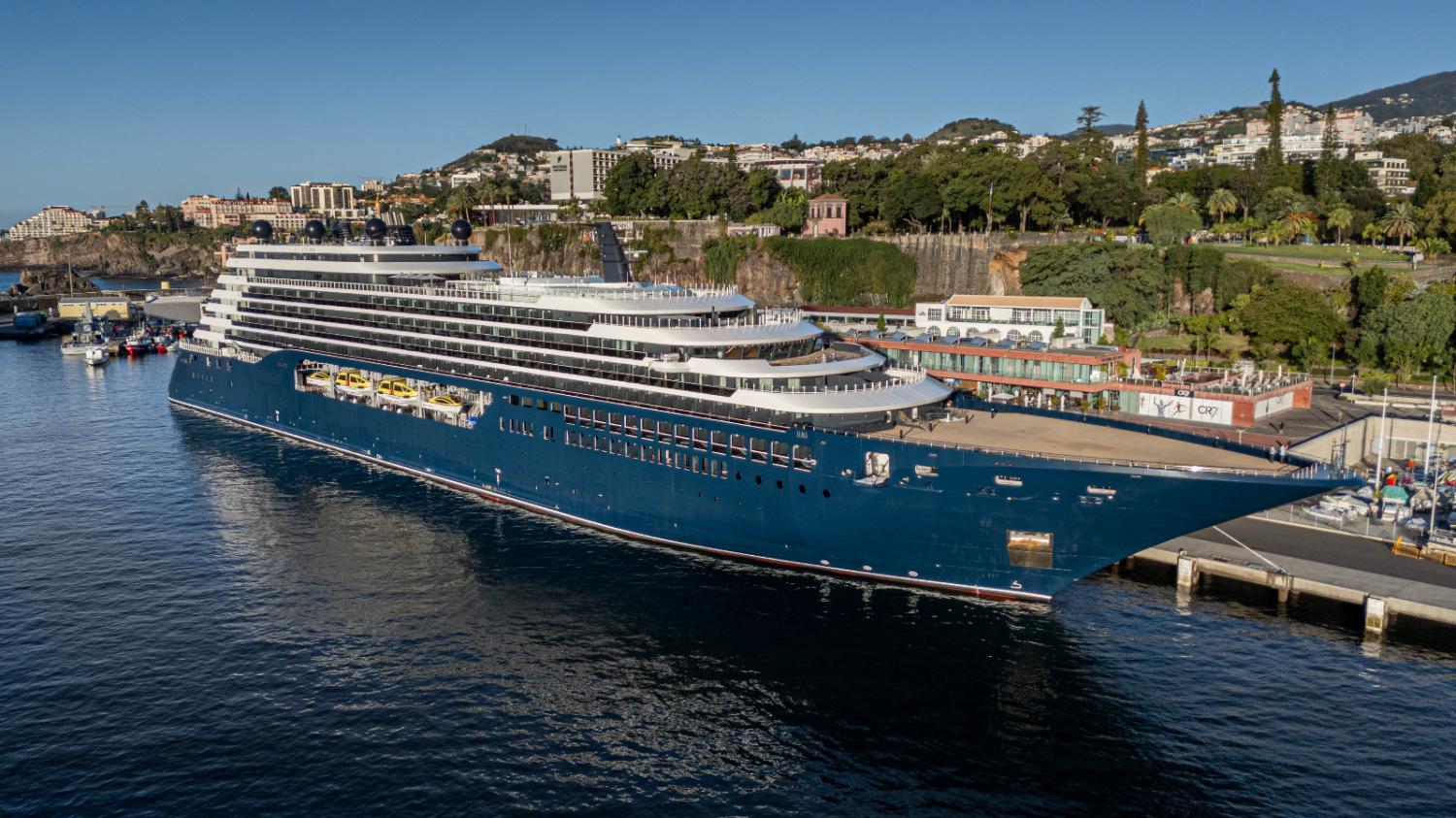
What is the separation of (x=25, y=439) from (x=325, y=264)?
91.1ft

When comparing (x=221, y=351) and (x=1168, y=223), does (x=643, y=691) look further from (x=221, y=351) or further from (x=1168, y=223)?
(x=1168, y=223)

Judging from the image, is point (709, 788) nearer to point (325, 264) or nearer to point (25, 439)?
point (325, 264)

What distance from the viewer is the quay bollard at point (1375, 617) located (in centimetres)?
3628

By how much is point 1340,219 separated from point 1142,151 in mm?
30367

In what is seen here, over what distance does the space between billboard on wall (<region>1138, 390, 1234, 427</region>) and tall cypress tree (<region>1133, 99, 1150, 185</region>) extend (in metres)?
63.9

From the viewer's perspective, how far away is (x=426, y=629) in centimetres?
3728

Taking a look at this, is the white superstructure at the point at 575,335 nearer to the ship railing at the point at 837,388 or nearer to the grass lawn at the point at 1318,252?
the ship railing at the point at 837,388

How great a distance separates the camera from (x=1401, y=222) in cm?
9369

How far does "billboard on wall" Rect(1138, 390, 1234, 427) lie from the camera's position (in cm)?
6016

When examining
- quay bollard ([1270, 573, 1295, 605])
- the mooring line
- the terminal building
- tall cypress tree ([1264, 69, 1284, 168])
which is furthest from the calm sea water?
Result: tall cypress tree ([1264, 69, 1284, 168])

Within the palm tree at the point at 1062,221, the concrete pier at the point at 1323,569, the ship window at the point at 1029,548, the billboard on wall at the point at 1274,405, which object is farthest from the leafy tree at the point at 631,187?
the ship window at the point at 1029,548

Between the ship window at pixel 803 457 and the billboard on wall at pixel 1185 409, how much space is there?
109ft

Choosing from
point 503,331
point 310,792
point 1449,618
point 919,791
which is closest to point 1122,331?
point 1449,618

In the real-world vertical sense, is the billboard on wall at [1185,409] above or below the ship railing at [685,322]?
below
